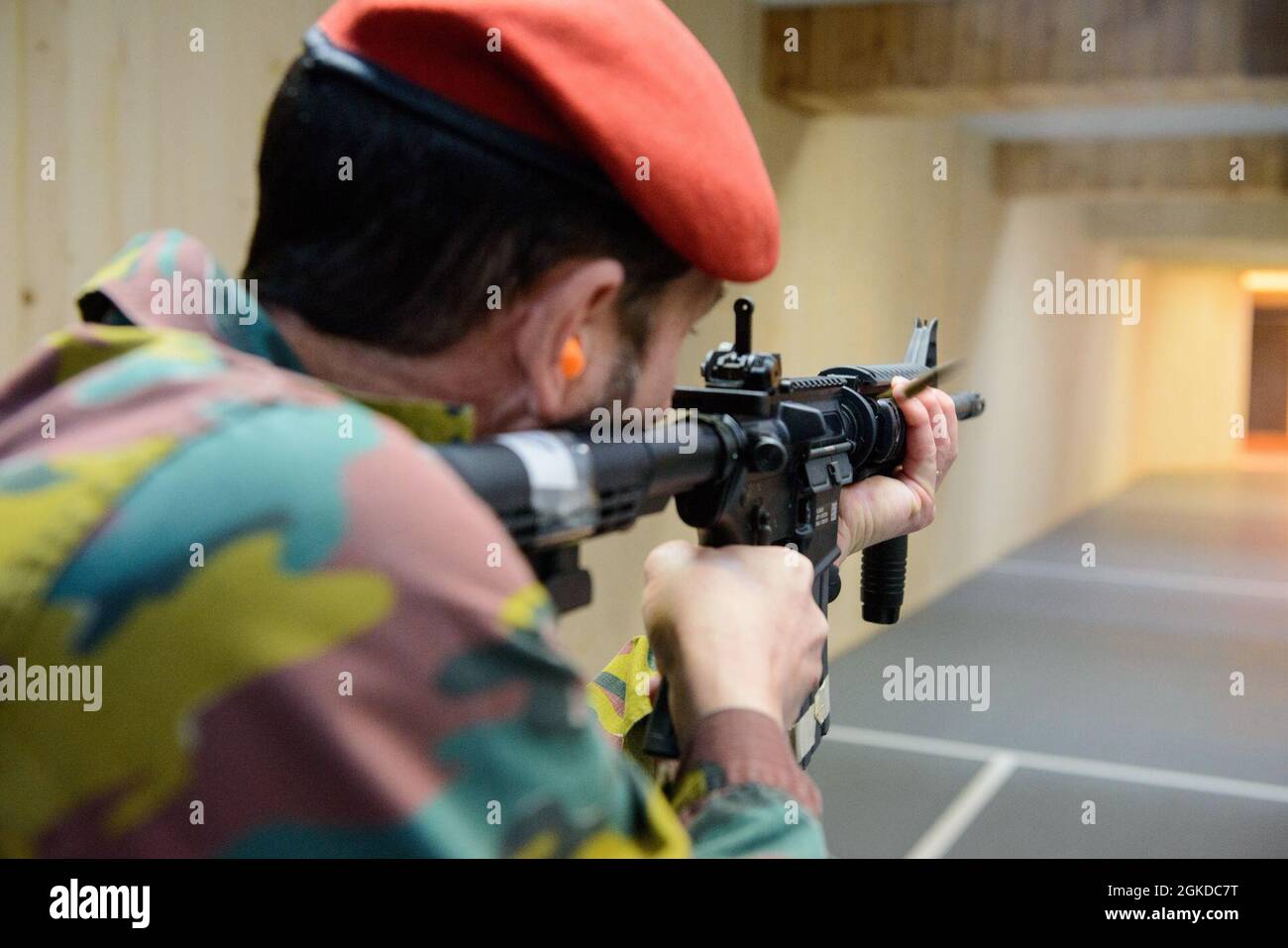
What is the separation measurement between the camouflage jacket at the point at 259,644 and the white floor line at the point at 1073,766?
2.76 metres

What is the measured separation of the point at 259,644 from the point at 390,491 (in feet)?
0.23

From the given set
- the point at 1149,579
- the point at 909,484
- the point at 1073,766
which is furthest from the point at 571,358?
the point at 1149,579

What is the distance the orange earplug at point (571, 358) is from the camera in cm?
66

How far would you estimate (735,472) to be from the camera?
0.88 meters

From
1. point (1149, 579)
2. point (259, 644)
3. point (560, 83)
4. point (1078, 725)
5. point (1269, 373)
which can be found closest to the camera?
point (259, 644)

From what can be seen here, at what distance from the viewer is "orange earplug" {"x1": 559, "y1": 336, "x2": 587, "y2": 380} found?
66 centimetres

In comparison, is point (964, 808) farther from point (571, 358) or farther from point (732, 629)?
point (571, 358)

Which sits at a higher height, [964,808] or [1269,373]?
[1269,373]

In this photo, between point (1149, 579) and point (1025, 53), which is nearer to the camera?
point (1025, 53)

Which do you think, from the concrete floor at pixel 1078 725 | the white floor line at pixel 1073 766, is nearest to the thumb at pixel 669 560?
the concrete floor at pixel 1078 725

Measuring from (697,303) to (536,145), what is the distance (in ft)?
0.51

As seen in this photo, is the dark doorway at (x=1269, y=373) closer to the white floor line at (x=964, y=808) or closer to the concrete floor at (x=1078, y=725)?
the concrete floor at (x=1078, y=725)

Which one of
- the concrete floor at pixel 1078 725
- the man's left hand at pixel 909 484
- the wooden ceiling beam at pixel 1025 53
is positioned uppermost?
the wooden ceiling beam at pixel 1025 53

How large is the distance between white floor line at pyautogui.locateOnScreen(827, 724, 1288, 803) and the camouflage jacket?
9.07ft
